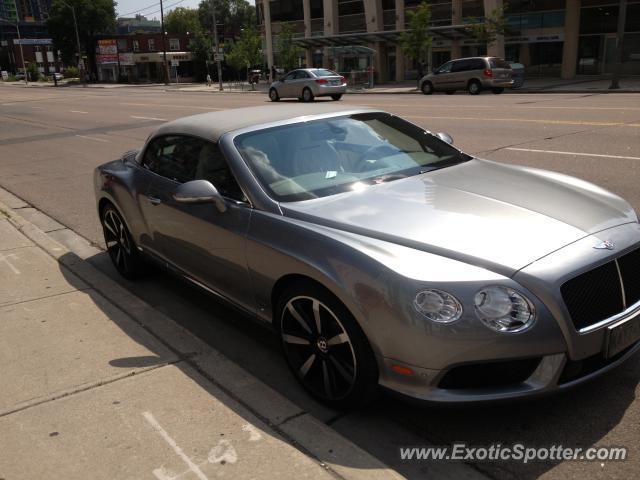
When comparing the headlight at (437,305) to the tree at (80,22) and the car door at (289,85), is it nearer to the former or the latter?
the car door at (289,85)

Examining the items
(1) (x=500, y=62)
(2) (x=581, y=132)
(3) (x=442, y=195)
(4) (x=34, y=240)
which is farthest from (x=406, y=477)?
(1) (x=500, y=62)

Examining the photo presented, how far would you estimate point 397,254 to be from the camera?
285 cm

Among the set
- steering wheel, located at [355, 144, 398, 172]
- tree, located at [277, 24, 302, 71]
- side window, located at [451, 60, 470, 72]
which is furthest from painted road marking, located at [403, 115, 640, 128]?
tree, located at [277, 24, 302, 71]

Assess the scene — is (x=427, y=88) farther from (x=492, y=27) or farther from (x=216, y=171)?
(x=216, y=171)

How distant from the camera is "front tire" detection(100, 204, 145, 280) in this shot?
535cm

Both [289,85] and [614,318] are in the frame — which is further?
[289,85]

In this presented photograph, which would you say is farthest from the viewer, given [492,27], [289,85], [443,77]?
[492,27]

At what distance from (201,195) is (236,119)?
913 millimetres

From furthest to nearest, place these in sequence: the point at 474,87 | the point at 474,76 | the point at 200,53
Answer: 1. the point at 200,53
2. the point at 474,87
3. the point at 474,76

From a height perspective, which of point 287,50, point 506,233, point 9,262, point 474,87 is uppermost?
point 287,50

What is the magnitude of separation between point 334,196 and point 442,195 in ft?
2.03

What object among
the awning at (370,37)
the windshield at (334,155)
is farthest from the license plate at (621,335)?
the awning at (370,37)

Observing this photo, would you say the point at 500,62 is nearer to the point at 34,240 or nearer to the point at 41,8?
the point at 34,240

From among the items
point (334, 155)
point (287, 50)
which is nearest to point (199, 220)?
point (334, 155)
